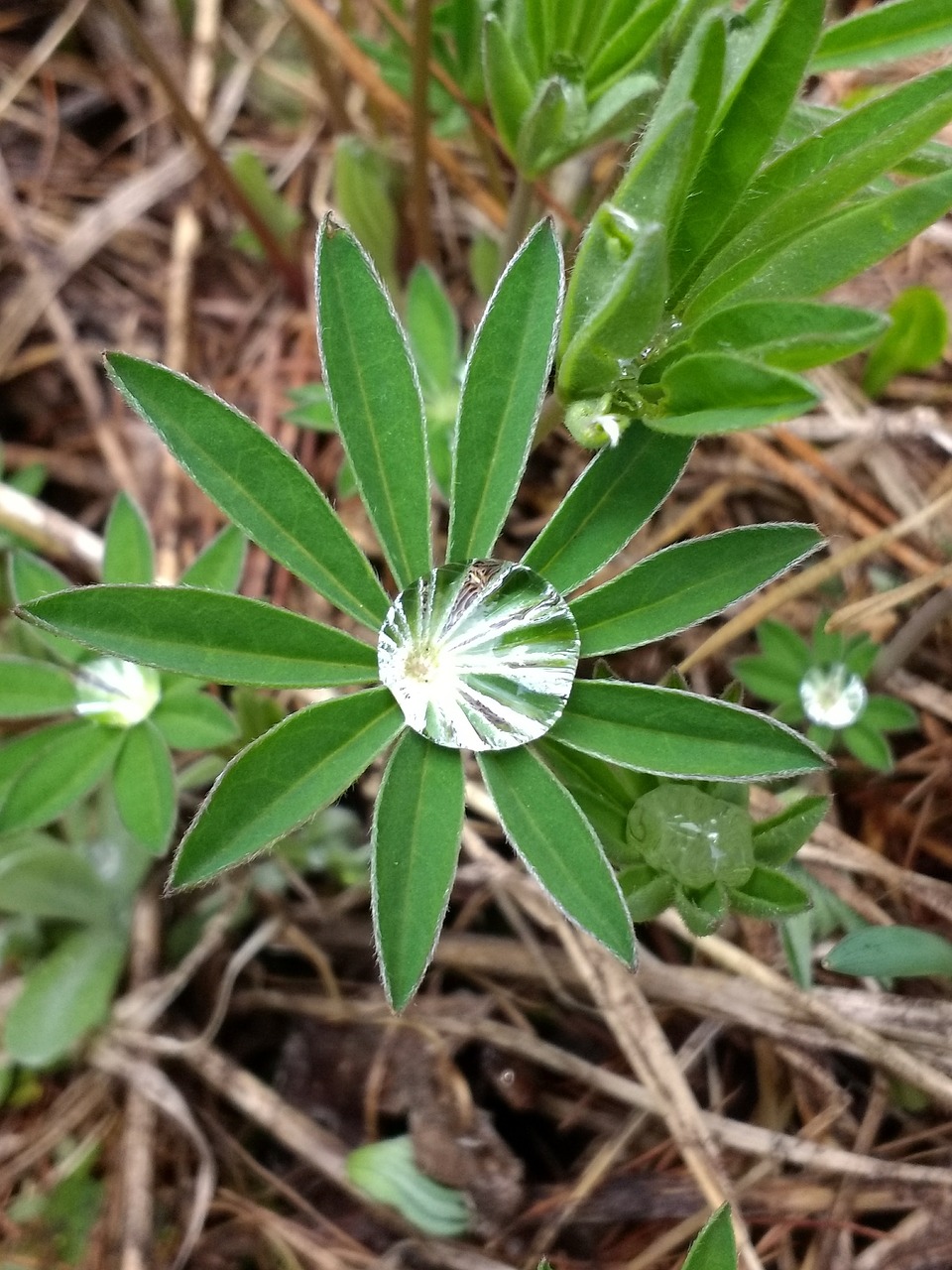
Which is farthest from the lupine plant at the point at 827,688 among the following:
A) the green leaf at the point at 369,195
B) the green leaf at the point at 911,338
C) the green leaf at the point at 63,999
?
the green leaf at the point at 63,999

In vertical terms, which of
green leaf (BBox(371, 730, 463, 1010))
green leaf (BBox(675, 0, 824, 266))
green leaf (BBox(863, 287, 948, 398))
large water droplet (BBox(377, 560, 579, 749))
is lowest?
green leaf (BBox(371, 730, 463, 1010))

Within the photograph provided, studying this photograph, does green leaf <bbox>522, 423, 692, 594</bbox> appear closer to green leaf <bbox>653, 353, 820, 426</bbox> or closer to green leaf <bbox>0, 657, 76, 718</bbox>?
green leaf <bbox>653, 353, 820, 426</bbox>

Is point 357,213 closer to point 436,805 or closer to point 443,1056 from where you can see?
point 436,805

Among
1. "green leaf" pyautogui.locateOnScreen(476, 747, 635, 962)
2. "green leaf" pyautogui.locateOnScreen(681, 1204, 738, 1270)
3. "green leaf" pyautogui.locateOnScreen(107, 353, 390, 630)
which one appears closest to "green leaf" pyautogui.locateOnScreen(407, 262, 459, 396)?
"green leaf" pyautogui.locateOnScreen(107, 353, 390, 630)

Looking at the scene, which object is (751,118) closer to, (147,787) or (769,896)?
(769,896)

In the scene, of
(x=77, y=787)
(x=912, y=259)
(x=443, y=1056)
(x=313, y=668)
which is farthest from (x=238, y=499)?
(x=912, y=259)

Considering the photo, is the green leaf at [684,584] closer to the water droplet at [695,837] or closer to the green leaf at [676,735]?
the green leaf at [676,735]

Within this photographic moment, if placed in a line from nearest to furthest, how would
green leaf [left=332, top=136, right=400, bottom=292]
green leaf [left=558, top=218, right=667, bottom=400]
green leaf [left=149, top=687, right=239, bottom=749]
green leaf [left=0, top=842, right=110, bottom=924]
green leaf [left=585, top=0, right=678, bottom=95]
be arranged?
green leaf [left=558, top=218, right=667, bottom=400] → green leaf [left=585, top=0, right=678, bottom=95] → green leaf [left=149, top=687, right=239, bottom=749] → green leaf [left=0, top=842, right=110, bottom=924] → green leaf [left=332, top=136, right=400, bottom=292]
